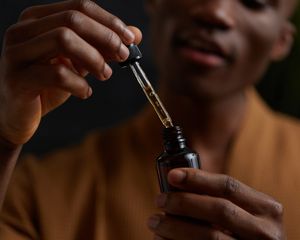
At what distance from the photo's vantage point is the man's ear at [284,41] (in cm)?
91

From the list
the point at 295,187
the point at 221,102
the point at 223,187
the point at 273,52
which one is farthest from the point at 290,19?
the point at 223,187

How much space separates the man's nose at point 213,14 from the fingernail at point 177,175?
1.09ft

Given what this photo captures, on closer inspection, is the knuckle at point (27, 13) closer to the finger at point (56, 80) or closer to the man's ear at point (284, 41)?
the finger at point (56, 80)

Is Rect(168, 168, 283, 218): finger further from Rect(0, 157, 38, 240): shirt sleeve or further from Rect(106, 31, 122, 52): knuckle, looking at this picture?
Rect(0, 157, 38, 240): shirt sleeve

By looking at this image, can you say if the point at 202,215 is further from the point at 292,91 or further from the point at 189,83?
the point at 292,91

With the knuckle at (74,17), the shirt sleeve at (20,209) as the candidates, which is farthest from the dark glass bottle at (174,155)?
the shirt sleeve at (20,209)

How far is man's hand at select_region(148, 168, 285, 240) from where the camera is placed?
447mm

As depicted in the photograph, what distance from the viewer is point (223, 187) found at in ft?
Result: 1.54

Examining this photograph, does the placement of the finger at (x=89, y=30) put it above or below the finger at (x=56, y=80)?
above

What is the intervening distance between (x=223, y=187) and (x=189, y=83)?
0.32m

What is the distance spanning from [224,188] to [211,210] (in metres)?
0.02

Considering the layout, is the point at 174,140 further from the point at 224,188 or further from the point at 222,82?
the point at 222,82

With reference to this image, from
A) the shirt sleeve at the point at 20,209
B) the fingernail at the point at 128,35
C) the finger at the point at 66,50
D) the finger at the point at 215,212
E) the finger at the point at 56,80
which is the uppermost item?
the fingernail at the point at 128,35

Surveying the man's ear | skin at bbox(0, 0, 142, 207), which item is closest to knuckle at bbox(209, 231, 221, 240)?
skin at bbox(0, 0, 142, 207)
